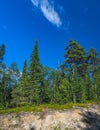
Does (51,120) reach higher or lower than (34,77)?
lower

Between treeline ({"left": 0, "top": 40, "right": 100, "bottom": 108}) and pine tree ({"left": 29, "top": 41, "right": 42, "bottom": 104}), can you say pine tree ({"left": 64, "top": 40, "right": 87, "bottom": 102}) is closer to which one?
treeline ({"left": 0, "top": 40, "right": 100, "bottom": 108})

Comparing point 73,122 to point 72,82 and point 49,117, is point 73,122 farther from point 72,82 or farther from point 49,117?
point 72,82

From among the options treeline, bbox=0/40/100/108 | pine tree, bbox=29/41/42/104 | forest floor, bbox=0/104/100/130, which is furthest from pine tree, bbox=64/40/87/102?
forest floor, bbox=0/104/100/130

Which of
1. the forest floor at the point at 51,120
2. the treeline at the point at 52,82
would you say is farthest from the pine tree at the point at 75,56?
the forest floor at the point at 51,120

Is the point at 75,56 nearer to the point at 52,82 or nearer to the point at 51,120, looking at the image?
the point at 52,82

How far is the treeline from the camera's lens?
55.0 meters

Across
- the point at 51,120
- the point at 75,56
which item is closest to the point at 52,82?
the point at 75,56

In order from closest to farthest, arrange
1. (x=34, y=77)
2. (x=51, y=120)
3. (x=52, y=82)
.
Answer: (x=51, y=120) → (x=34, y=77) → (x=52, y=82)

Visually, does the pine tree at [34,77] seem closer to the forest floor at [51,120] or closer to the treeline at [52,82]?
the treeline at [52,82]

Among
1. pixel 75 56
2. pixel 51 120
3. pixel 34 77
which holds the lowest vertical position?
pixel 51 120

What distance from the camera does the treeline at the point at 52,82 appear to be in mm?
55000

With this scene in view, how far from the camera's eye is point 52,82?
6825cm

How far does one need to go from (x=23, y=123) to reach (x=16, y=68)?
41346 millimetres

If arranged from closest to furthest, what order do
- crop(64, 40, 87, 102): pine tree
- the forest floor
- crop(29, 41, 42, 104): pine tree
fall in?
the forest floor
crop(29, 41, 42, 104): pine tree
crop(64, 40, 87, 102): pine tree
